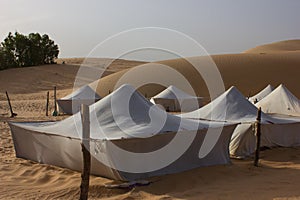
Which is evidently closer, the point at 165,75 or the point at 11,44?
the point at 165,75

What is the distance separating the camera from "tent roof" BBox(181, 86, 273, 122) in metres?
11.2

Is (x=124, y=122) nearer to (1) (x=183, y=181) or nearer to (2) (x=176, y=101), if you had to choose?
(1) (x=183, y=181)

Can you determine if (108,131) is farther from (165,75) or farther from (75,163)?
(165,75)

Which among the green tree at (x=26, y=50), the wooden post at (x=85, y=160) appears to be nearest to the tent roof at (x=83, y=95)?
the wooden post at (x=85, y=160)

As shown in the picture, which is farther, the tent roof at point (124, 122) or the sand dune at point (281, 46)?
the sand dune at point (281, 46)

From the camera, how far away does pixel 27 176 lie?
7.82 meters

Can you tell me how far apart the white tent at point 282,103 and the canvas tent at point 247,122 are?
2.78 meters

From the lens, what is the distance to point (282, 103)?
14781 millimetres

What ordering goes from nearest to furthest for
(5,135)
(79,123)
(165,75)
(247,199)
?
(247,199) < (79,123) < (5,135) < (165,75)

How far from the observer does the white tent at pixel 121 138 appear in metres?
7.14

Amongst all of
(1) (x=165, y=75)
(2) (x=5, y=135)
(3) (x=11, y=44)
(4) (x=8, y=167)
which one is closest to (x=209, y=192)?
(4) (x=8, y=167)

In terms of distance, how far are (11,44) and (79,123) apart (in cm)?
4488

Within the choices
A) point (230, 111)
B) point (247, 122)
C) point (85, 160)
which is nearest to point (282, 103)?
point (230, 111)

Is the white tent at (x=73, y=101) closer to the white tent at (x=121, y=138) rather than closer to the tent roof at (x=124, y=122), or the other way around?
the white tent at (x=121, y=138)
